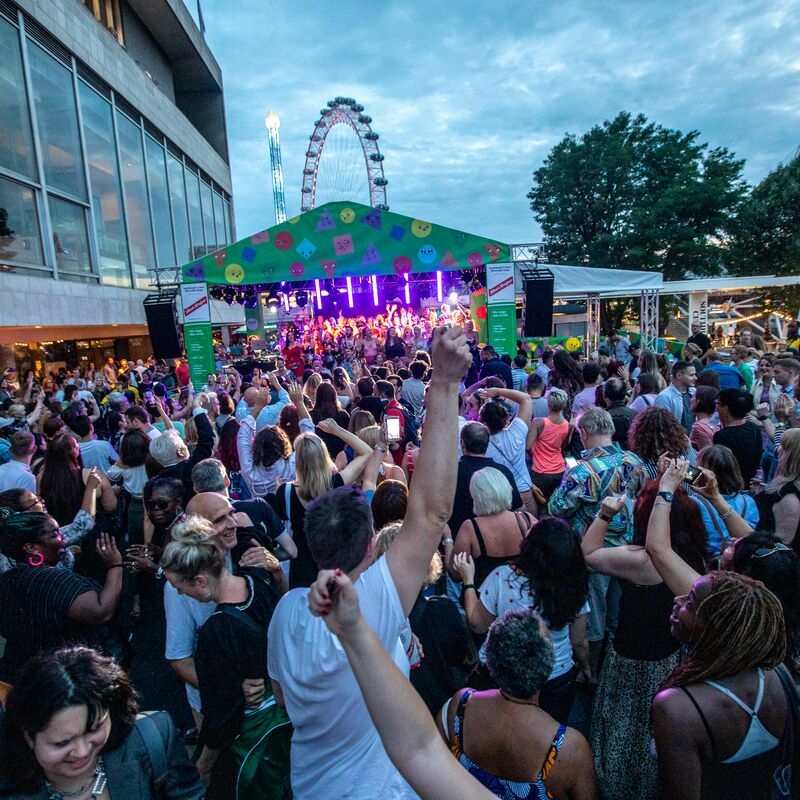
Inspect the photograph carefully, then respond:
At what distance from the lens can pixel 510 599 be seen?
2.38 m

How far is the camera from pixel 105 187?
1731cm

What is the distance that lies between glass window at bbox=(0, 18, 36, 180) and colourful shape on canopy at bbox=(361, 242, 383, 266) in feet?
28.4

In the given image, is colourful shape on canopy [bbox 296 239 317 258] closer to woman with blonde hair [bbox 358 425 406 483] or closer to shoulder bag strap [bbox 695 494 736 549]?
woman with blonde hair [bbox 358 425 406 483]

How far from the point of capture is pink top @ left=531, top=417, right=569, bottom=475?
4.71 metres

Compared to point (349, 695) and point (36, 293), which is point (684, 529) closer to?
point (349, 695)

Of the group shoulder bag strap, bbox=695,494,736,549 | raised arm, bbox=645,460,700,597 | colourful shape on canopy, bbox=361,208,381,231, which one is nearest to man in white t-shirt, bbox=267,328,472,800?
raised arm, bbox=645,460,700,597

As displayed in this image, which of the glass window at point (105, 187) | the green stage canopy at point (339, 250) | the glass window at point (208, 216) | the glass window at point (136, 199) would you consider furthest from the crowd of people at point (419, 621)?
the glass window at point (208, 216)

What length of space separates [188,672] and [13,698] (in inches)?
41.4

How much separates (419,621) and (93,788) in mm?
1388

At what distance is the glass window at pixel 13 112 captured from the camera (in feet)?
39.5

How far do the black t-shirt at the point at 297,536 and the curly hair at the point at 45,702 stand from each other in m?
1.70

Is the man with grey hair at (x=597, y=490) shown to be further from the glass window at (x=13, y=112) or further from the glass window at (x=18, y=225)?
the glass window at (x=13, y=112)

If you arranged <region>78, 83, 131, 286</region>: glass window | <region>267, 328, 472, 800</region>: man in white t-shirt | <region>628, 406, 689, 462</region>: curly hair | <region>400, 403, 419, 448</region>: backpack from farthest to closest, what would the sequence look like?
<region>78, 83, 131, 286</region>: glass window < <region>400, 403, 419, 448</region>: backpack < <region>628, 406, 689, 462</region>: curly hair < <region>267, 328, 472, 800</region>: man in white t-shirt

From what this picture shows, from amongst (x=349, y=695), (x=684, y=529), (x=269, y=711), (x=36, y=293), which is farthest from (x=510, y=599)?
(x=36, y=293)
